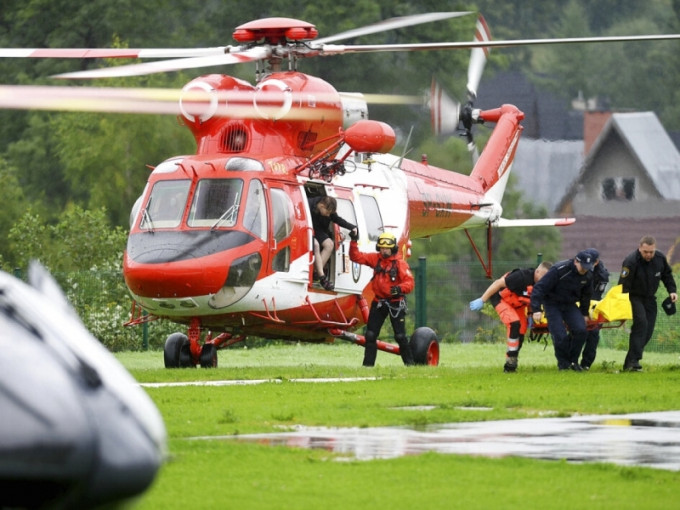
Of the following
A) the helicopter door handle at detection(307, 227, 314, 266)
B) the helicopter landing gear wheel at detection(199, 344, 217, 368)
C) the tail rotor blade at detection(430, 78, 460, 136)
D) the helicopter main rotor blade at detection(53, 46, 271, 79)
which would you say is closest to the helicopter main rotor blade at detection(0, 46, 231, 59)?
the helicopter main rotor blade at detection(53, 46, 271, 79)

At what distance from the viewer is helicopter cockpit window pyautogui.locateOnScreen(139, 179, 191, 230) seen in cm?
1938

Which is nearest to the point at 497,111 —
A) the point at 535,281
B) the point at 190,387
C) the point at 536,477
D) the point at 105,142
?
the point at 535,281

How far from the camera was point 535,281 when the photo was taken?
19.4 m

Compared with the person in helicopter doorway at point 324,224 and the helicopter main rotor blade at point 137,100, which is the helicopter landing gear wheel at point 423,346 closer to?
the person in helicopter doorway at point 324,224

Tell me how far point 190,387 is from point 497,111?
39.4 ft

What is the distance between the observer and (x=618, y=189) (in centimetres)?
5869

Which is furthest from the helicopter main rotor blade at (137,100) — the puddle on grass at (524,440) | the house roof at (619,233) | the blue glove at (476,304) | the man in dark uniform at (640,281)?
the house roof at (619,233)

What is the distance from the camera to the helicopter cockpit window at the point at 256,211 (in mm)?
19516

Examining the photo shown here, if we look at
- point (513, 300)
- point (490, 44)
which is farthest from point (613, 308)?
point (490, 44)

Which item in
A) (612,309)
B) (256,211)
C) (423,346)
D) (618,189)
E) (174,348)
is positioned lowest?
(618,189)

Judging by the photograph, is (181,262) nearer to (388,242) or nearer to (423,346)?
(388,242)

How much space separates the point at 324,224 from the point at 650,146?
4625cm

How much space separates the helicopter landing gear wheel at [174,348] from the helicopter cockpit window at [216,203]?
1.98 metres

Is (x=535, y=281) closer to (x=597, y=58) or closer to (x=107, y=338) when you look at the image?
(x=107, y=338)
